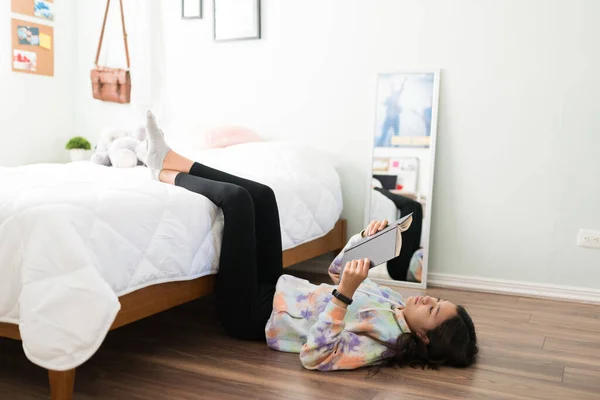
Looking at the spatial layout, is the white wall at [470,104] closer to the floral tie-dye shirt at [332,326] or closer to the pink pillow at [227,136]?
the pink pillow at [227,136]

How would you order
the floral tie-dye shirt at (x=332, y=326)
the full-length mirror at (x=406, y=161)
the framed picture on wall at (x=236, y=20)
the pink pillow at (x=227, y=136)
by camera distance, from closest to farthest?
the floral tie-dye shirt at (x=332, y=326) < the full-length mirror at (x=406, y=161) < the pink pillow at (x=227, y=136) < the framed picture on wall at (x=236, y=20)

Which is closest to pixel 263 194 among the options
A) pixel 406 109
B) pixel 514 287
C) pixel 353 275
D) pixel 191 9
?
pixel 353 275

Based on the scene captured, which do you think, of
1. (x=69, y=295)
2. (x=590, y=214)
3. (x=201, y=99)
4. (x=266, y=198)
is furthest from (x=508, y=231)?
(x=69, y=295)

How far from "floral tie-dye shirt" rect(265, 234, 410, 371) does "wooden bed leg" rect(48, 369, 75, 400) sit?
69 cm

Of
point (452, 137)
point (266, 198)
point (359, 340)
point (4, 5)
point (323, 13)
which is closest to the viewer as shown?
point (359, 340)

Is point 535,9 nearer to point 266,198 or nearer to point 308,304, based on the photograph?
point 266,198

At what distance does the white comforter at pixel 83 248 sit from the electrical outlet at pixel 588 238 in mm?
1784

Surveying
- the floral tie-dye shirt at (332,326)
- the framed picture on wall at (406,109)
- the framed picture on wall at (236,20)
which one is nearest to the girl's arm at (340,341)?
the floral tie-dye shirt at (332,326)

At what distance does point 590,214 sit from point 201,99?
2234 millimetres

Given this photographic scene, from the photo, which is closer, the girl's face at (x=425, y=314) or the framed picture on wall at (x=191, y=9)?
the girl's face at (x=425, y=314)

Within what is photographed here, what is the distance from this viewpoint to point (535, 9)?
9.96 ft

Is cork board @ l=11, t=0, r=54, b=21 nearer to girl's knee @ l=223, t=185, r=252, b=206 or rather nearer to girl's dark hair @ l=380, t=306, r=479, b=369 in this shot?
girl's knee @ l=223, t=185, r=252, b=206

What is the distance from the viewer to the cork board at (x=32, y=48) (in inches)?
152

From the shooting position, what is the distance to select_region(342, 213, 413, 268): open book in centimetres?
180
